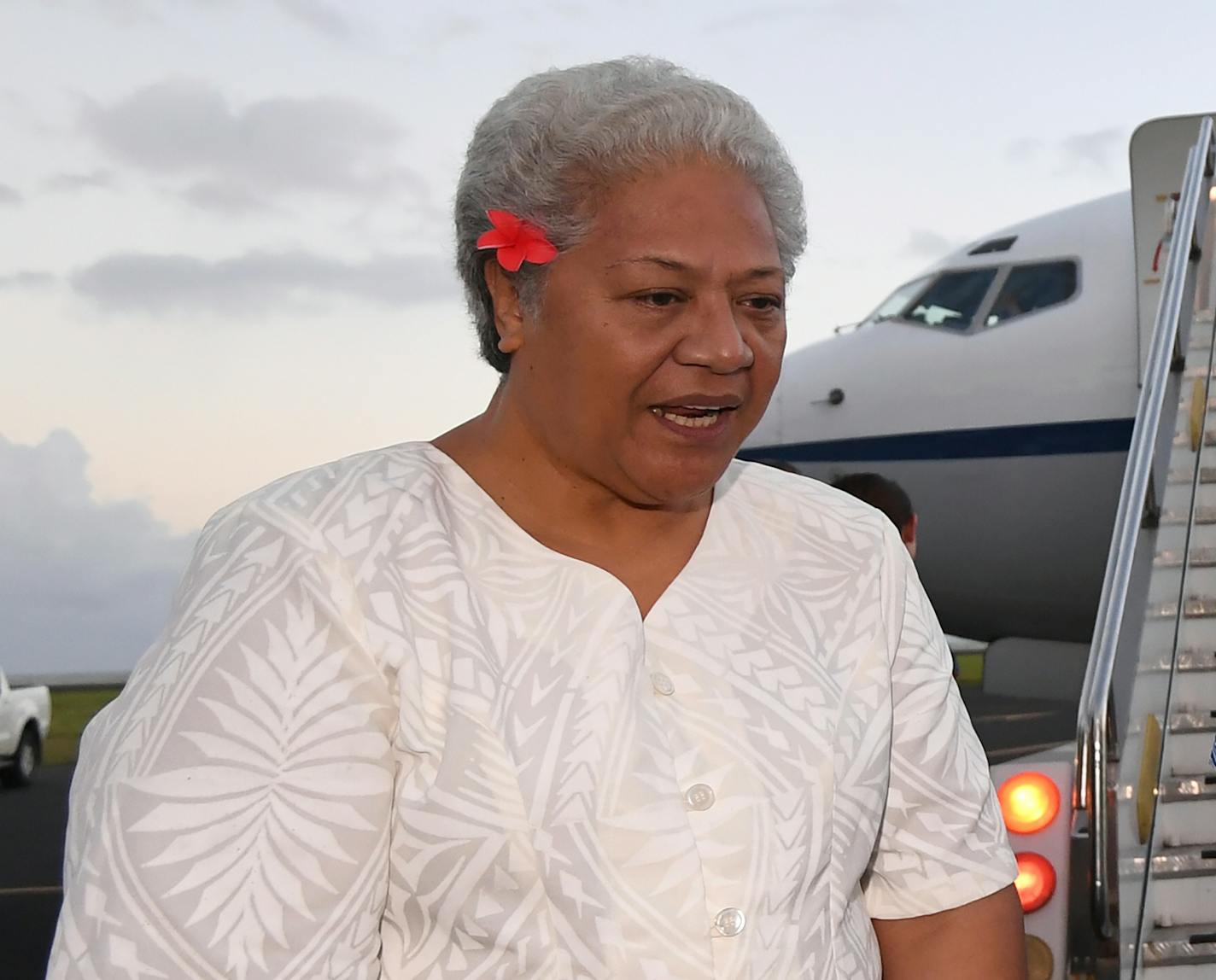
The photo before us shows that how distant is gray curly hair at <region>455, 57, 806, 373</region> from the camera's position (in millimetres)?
1354

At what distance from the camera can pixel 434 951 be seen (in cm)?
124

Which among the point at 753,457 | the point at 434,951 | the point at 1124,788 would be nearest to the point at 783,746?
the point at 434,951

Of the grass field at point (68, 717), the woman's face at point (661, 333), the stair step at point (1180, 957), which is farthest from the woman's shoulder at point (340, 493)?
the grass field at point (68, 717)

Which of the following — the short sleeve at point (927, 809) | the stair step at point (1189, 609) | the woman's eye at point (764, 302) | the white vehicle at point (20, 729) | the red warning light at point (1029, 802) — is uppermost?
the woman's eye at point (764, 302)

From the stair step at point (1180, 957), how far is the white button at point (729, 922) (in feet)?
7.81

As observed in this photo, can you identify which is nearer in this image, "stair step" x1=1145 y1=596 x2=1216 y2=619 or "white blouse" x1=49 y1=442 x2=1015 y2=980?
"white blouse" x1=49 y1=442 x2=1015 y2=980

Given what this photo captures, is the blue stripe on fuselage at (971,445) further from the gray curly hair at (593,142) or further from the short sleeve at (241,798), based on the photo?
the short sleeve at (241,798)

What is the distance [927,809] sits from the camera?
147 centimetres

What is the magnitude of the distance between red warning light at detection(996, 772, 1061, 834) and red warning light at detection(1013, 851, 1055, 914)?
2.5 inches

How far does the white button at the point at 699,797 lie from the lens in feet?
4.27

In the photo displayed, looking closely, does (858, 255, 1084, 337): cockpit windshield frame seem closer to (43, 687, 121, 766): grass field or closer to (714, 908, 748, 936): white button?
(714, 908, 748, 936): white button

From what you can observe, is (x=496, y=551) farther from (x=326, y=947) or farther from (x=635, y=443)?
(x=326, y=947)

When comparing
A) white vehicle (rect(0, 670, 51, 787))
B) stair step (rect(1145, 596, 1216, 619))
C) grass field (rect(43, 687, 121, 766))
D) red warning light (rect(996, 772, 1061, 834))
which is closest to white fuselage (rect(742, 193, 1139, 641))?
stair step (rect(1145, 596, 1216, 619))

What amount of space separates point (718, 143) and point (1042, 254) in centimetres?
693
